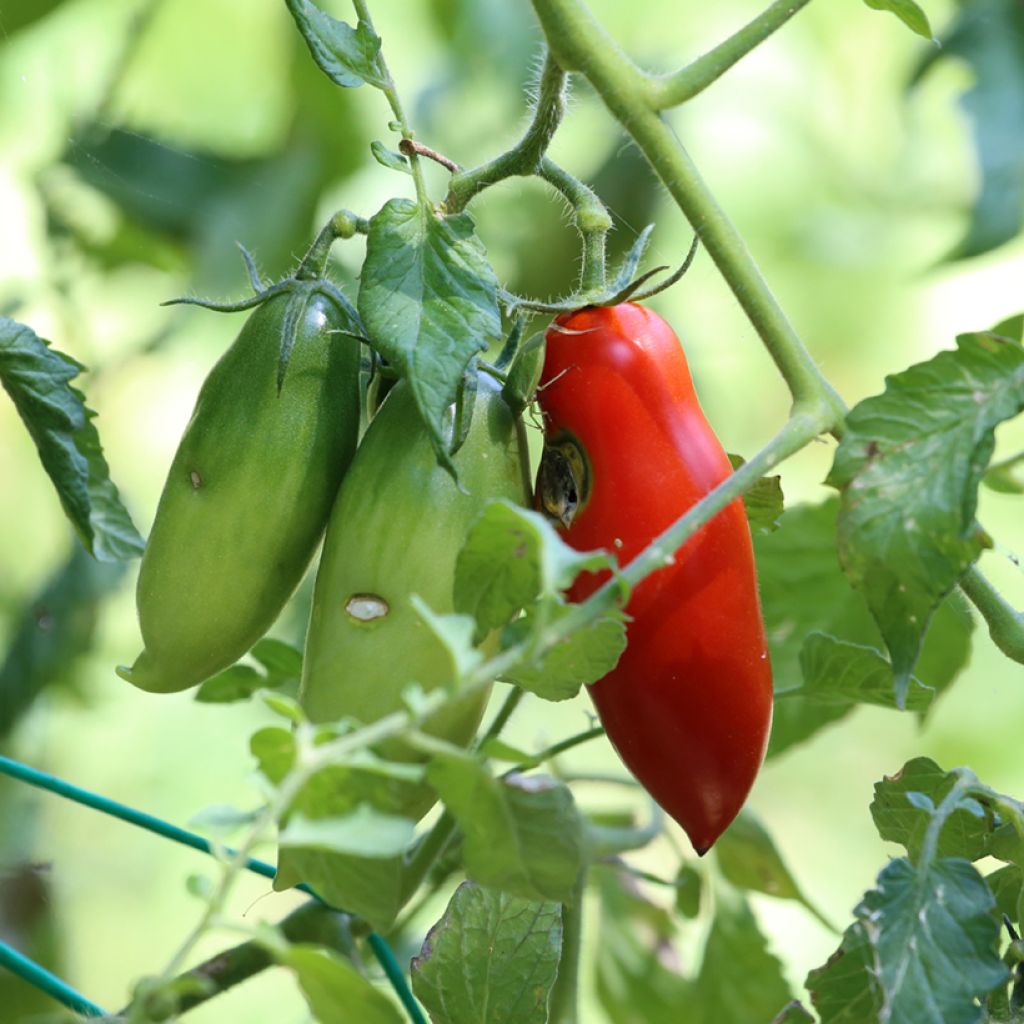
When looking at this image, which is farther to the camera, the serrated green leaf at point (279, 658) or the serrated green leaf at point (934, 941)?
the serrated green leaf at point (279, 658)

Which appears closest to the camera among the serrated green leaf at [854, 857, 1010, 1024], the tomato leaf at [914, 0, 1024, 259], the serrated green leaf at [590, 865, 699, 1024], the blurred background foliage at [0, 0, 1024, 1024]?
the serrated green leaf at [854, 857, 1010, 1024]

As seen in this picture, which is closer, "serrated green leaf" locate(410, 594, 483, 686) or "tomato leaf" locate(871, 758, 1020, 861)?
"serrated green leaf" locate(410, 594, 483, 686)

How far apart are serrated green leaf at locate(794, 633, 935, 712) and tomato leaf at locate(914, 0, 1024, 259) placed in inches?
27.3

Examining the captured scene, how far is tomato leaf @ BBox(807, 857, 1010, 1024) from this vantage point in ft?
1.29

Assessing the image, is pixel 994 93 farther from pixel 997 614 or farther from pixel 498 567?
pixel 498 567

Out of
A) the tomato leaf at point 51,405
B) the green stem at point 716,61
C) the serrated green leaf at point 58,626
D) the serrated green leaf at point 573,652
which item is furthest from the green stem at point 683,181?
the serrated green leaf at point 58,626

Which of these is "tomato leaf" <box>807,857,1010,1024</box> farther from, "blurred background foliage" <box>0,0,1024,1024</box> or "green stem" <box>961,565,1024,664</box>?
"blurred background foliage" <box>0,0,1024,1024</box>

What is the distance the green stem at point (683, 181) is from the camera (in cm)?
44

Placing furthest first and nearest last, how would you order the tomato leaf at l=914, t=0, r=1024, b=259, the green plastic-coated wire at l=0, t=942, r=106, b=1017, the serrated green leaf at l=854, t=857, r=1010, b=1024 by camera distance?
the tomato leaf at l=914, t=0, r=1024, b=259 → the green plastic-coated wire at l=0, t=942, r=106, b=1017 → the serrated green leaf at l=854, t=857, r=1010, b=1024

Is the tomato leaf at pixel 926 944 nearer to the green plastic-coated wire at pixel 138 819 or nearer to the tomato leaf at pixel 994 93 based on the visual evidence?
the green plastic-coated wire at pixel 138 819

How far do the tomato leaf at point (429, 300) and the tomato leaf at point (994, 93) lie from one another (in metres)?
0.82

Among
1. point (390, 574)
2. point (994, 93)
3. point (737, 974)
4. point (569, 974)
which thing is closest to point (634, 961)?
point (737, 974)

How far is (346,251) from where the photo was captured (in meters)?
1.06

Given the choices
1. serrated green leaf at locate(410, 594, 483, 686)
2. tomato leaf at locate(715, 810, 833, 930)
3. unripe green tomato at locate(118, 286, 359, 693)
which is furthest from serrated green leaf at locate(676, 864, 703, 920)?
serrated green leaf at locate(410, 594, 483, 686)
